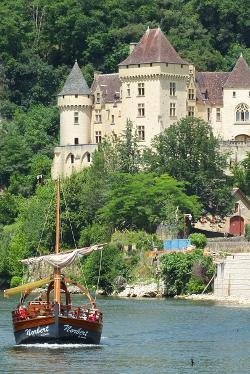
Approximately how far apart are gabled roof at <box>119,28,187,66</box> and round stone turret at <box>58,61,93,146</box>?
5605 mm

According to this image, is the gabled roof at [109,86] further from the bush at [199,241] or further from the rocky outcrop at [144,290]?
the rocky outcrop at [144,290]

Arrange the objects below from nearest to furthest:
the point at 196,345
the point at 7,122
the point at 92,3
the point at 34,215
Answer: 1. the point at 196,345
2. the point at 34,215
3. the point at 7,122
4. the point at 92,3

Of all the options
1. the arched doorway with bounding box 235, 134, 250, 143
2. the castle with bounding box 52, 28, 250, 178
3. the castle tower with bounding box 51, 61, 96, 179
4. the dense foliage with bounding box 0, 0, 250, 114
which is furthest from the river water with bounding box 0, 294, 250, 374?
the dense foliage with bounding box 0, 0, 250, 114

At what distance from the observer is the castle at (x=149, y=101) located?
139875mm

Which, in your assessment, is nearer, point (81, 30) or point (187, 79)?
point (187, 79)

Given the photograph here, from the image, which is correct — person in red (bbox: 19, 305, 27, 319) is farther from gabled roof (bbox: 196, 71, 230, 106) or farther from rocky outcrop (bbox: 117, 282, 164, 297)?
gabled roof (bbox: 196, 71, 230, 106)

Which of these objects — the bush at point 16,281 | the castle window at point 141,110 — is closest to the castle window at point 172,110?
the castle window at point 141,110

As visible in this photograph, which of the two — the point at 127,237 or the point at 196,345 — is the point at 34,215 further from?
the point at 196,345

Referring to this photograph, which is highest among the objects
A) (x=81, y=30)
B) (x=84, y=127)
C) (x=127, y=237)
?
(x=81, y=30)

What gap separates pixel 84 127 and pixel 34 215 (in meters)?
13.6

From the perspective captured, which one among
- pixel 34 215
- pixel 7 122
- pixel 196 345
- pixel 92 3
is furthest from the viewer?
pixel 92 3

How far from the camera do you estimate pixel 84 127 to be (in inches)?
5719

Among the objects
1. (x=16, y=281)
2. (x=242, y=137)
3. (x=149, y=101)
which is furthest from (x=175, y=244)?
(x=242, y=137)

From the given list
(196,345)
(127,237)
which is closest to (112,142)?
(127,237)
